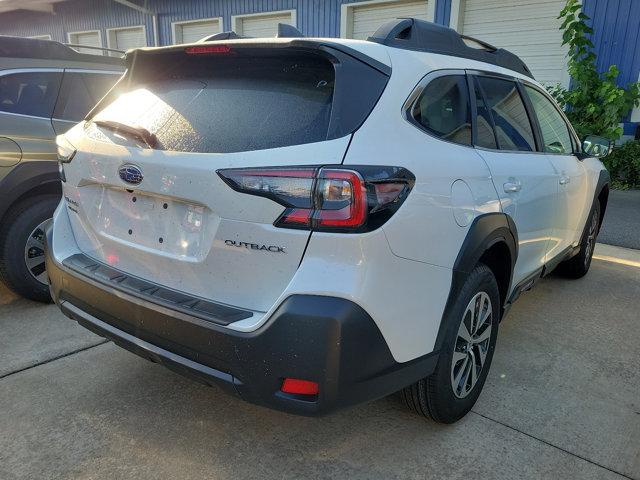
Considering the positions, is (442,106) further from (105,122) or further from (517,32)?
(517,32)

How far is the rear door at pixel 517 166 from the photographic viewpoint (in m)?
2.60

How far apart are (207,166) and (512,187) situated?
5.23 feet

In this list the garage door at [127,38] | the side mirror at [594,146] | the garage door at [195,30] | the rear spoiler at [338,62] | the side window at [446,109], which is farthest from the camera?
the garage door at [127,38]

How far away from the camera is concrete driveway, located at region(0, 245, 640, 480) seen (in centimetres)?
218

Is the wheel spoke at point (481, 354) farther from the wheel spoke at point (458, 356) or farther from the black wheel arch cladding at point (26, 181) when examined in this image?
the black wheel arch cladding at point (26, 181)

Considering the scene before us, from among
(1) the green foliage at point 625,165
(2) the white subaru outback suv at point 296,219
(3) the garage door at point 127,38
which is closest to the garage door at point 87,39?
(3) the garage door at point 127,38

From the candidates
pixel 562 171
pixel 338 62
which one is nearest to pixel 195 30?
pixel 562 171

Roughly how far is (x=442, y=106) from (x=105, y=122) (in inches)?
58.7

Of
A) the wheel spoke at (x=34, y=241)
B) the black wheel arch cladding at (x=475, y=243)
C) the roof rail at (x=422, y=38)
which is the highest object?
the roof rail at (x=422, y=38)

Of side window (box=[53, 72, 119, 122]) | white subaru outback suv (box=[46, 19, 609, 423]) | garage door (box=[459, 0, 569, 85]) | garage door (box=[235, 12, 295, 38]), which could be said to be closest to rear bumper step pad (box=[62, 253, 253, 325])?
white subaru outback suv (box=[46, 19, 609, 423])

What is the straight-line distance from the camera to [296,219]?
173 centimetres

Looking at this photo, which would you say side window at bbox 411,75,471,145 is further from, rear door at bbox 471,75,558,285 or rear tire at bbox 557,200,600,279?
rear tire at bbox 557,200,600,279

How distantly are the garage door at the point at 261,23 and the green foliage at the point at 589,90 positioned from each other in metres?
6.28

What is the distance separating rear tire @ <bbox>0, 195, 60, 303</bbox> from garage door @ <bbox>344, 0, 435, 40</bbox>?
844 cm
